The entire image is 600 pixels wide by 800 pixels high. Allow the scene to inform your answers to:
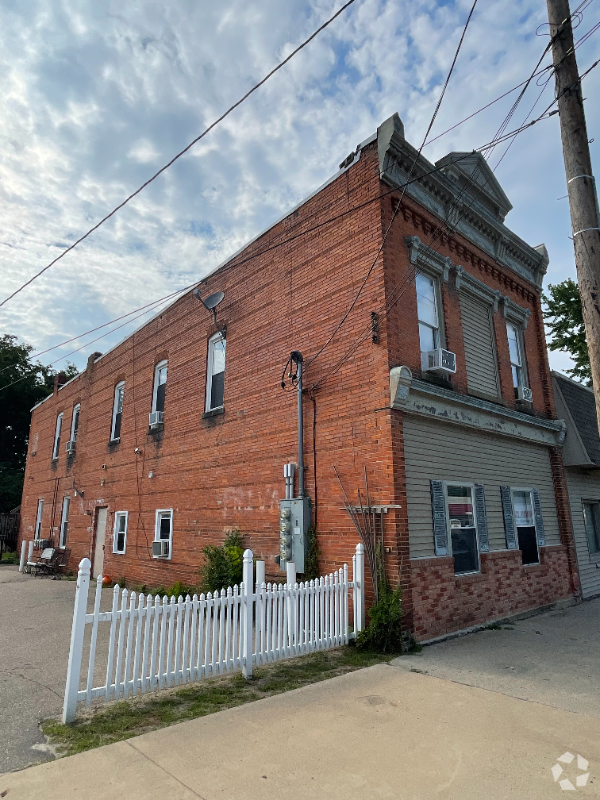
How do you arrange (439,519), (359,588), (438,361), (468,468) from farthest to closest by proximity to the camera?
(468,468) → (438,361) → (439,519) → (359,588)

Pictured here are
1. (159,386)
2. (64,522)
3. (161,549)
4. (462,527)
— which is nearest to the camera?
(462,527)

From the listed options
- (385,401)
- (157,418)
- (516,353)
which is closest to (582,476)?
(516,353)

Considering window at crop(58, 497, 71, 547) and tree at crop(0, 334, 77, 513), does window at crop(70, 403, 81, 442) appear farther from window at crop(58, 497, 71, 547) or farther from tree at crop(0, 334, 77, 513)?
tree at crop(0, 334, 77, 513)

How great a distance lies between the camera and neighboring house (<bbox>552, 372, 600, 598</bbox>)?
12.9m

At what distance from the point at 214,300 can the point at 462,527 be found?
25.2ft

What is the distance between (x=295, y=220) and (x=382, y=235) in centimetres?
263

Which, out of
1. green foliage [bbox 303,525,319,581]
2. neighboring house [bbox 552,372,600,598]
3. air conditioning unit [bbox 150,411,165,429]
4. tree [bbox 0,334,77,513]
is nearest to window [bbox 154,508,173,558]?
air conditioning unit [bbox 150,411,165,429]

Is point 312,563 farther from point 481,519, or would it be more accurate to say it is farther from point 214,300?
point 214,300

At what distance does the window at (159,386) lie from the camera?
595 inches

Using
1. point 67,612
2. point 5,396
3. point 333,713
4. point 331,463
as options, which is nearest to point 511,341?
point 331,463

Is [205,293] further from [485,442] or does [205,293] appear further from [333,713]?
[333,713]

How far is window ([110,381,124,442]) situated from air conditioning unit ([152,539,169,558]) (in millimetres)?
5293

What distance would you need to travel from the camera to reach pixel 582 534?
1316 cm

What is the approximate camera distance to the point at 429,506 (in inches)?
339
